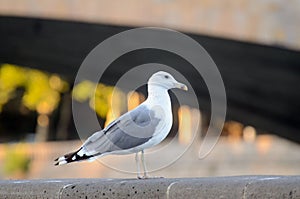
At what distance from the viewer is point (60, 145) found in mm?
40625

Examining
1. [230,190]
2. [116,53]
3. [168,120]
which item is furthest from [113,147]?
[116,53]

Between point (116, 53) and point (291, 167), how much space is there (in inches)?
783

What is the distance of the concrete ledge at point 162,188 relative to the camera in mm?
4852

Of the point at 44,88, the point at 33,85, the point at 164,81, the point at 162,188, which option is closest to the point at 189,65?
the point at 33,85

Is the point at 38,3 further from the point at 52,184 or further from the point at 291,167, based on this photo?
the point at 291,167

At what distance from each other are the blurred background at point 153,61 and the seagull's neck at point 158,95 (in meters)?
0.99

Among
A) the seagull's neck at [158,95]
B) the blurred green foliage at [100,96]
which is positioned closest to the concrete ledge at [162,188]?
the seagull's neck at [158,95]

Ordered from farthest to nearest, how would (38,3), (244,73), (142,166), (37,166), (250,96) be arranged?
(37,166)
(250,96)
(244,73)
(38,3)
(142,166)

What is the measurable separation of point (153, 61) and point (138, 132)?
708 inches

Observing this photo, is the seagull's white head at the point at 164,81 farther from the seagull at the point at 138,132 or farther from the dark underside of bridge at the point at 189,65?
the dark underside of bridge at the point at 189,65

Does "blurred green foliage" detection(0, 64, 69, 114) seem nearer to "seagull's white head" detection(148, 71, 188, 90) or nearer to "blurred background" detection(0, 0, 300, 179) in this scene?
"blurred background" detection(0, 0, 300, 179)

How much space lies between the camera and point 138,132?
20.4 ft

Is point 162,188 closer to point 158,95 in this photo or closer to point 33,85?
point 158,95

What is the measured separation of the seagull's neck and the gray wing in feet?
0.26
